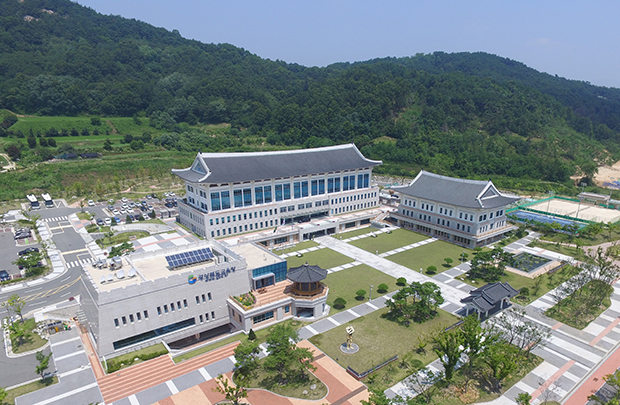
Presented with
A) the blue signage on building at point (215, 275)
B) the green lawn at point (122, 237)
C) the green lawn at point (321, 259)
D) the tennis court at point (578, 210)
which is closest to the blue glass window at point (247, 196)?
the green lawn at point (321, 259)

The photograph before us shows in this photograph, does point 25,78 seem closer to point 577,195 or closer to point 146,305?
point 146,305

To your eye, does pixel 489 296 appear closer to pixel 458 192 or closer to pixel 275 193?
pixel 458 192

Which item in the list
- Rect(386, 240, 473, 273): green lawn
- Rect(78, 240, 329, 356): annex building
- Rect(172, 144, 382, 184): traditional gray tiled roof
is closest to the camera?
Rect(78, 240, 329, 356): annex building

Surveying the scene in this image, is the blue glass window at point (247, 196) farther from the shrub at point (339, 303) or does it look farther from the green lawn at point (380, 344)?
the green lawn at point (380, 344)

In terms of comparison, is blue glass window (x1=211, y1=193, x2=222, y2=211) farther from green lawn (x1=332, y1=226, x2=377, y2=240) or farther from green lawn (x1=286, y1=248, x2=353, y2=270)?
green lawn (x1=332, y1=226, x2=377, y2=240)

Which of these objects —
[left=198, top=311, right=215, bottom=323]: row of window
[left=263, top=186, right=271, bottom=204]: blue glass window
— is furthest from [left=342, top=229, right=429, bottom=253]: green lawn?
[left=198, top=311, right=215, bottom=323]: row of window

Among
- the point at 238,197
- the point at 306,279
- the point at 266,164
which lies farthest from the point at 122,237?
the point at 306,279

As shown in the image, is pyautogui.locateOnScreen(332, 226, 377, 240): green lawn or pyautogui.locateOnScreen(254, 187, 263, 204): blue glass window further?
pyautogui.locateOnScreen(332, 226, 377, 240): green lawn
